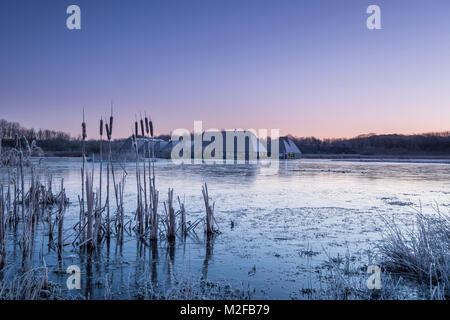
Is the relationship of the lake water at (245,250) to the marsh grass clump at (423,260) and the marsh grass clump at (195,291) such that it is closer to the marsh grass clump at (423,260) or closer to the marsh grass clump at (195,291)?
the marsh grass clump at (195,291)

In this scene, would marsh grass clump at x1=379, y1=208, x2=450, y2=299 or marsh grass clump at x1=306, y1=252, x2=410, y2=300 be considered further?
marsh grass clump at x1=379, y1=208, x2=450, y2=299

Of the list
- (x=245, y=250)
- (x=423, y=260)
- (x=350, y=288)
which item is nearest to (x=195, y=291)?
(x=350, y=288)

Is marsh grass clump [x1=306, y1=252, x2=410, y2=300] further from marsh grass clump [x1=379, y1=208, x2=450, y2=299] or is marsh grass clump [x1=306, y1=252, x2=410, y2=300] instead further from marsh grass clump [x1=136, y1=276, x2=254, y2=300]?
marsh grass clump [x1=136, y1=276, x2=254, y2=300]

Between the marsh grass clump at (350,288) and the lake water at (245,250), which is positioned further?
the lake water at (245,250)

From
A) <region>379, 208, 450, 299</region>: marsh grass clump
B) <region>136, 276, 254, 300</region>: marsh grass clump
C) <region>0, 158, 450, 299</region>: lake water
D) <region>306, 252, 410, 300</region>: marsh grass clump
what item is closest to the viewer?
<region>136, 276, 254, 300</region>: marsh grass clump

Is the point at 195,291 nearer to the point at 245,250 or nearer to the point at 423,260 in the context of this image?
the point at 245,250

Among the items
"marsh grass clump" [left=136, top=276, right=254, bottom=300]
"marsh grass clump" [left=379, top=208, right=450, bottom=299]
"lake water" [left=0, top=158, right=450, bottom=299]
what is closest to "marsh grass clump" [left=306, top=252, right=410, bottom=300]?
"lake water" [left=0, top=158, right=450, bottom=299]

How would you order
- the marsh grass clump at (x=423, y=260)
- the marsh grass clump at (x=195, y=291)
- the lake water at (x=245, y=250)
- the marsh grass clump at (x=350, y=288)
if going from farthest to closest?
1. the lake water at (x=245, y=250)
2. the marsh grass clump at (x=423, y=260)
3. the marsh grass clump at (x=350, y=288)
4. the marsh grass clump at (x=195, y=291)

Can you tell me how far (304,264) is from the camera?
A: 19.4 ft

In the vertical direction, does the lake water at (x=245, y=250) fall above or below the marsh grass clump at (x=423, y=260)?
below

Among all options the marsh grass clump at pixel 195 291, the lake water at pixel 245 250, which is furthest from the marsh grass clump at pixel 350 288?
the marsh grass clump at pixel 195 291

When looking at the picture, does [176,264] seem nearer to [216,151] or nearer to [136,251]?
[136,251]

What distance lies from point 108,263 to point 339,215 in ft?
22.7
